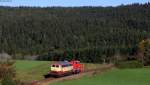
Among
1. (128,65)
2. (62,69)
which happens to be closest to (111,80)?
(62,69)

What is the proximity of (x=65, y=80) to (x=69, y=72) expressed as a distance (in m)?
8.33

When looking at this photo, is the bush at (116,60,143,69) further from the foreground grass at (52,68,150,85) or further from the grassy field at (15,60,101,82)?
the foreground grass at (52,68,150,85)

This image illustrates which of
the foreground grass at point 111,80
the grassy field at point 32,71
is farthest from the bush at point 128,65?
the foreground grass at point 111,80

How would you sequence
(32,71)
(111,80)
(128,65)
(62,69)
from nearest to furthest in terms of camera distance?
(111,80)
(62,69)
(32,71)
(128,65)

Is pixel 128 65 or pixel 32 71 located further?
pixel 128 65

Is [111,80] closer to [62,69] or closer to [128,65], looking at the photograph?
[62,69]

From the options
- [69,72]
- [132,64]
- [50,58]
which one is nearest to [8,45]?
[50,58]

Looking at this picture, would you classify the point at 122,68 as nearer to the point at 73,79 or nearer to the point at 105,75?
the point at 105,75

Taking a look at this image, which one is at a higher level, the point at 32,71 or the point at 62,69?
the point at 62,69

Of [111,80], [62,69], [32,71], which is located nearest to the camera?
[111,80]

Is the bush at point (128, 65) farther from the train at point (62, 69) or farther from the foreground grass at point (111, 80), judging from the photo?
the train at point (62, 69)

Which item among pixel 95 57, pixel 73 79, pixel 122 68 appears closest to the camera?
pixel 73 79

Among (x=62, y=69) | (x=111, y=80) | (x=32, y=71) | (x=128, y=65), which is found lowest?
(x=111, y=80)

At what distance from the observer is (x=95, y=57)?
127m
